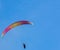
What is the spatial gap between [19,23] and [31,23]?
6.73 ft

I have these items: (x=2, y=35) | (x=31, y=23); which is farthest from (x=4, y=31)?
(x=31, y=23)

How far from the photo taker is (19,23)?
179ft

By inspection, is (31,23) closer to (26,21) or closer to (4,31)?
(26,21)

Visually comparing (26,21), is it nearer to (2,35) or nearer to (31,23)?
(31,23)

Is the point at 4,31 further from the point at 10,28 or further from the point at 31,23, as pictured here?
the point at 31,23

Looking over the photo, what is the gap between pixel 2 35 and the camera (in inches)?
2148

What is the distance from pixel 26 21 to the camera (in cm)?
5391

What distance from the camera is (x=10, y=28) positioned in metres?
54.8

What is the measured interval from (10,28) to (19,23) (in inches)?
61.1

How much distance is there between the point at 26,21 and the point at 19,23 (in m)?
1.34

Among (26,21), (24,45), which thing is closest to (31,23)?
(26,21)

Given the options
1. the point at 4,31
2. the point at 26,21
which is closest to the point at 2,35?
the point at 4,31

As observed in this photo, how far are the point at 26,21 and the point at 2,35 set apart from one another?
4200 mm
